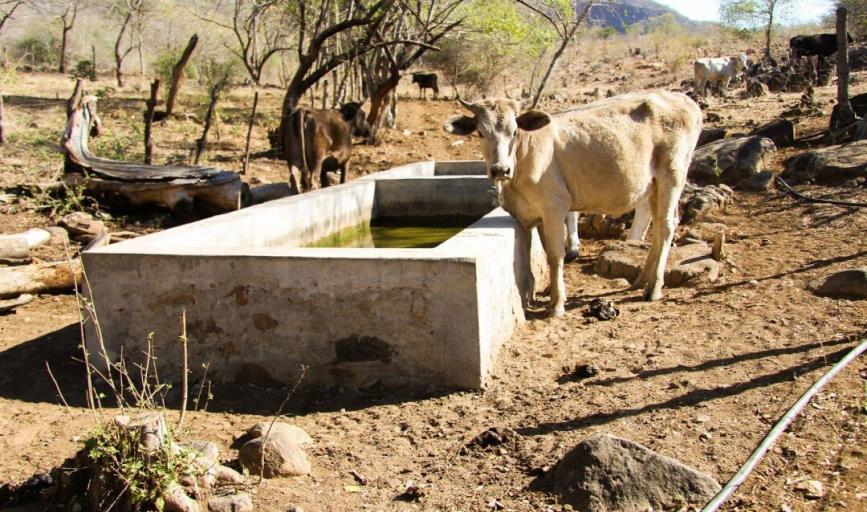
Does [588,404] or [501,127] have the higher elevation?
[501,127]

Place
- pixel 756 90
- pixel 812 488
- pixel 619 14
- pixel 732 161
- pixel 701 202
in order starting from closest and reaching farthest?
1. pixel 812 488
2. pixel 701 202
3. pixel 732 161
4. pixel 619 14
5. pixel 756 90

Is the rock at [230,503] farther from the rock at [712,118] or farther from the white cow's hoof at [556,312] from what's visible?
the rock at [712,118]

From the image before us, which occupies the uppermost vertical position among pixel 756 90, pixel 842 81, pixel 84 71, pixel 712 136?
pixel 84 71

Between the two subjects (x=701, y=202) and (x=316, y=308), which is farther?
(x=701, y=202)

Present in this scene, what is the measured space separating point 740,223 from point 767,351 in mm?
4218

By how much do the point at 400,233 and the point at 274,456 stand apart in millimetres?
4473

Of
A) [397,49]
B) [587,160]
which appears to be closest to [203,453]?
[587,160]

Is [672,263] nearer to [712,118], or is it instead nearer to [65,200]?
[65,200]

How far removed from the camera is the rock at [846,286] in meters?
5.57

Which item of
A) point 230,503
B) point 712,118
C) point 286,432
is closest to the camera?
point 230,503

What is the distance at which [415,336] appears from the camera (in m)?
4.74

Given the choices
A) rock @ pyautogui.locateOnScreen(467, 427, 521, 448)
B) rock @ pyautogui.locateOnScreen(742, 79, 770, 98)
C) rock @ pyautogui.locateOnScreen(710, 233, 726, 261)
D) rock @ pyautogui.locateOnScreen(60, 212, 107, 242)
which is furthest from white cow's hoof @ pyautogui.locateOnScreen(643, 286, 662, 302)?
rock @ pyautogui.locateOnScreen(742, 79, 770, 98)

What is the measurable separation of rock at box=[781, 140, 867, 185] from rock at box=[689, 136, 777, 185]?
1.32 ft

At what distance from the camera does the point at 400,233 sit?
320 inches
